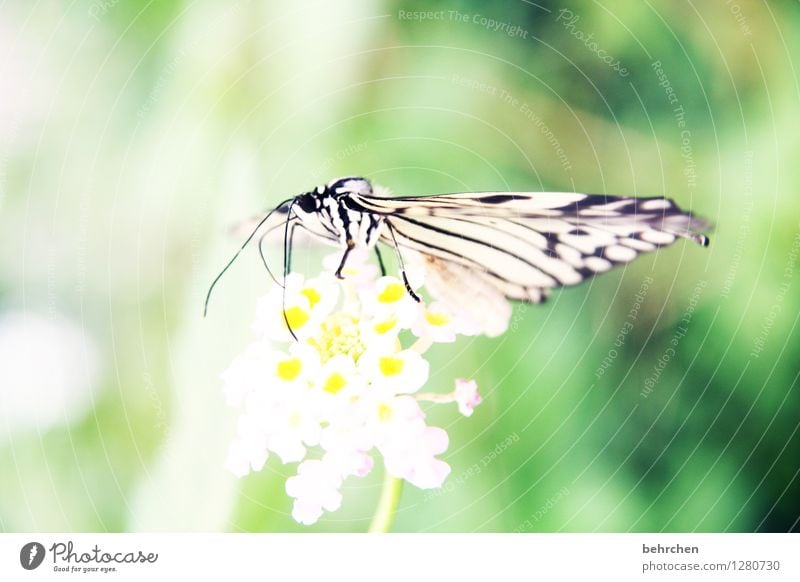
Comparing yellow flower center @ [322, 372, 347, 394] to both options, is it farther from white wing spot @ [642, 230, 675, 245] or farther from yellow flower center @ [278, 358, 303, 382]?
white wing spot @ [642, 230, 675, 245]

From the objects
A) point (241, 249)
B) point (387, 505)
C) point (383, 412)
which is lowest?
point (387, 505)

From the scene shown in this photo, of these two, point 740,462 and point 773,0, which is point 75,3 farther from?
point 740,462

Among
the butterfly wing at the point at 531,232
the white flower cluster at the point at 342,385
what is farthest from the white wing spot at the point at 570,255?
the white flower cluster at the point at 342,385

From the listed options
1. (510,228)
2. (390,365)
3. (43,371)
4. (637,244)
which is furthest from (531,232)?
(43,371)

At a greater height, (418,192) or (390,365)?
(418,192)

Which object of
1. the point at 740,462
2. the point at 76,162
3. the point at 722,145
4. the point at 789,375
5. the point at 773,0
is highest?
the point at 773,0

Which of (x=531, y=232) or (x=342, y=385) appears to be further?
(x=531, y=232)

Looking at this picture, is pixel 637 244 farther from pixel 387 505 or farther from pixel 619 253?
pixel 387 505
